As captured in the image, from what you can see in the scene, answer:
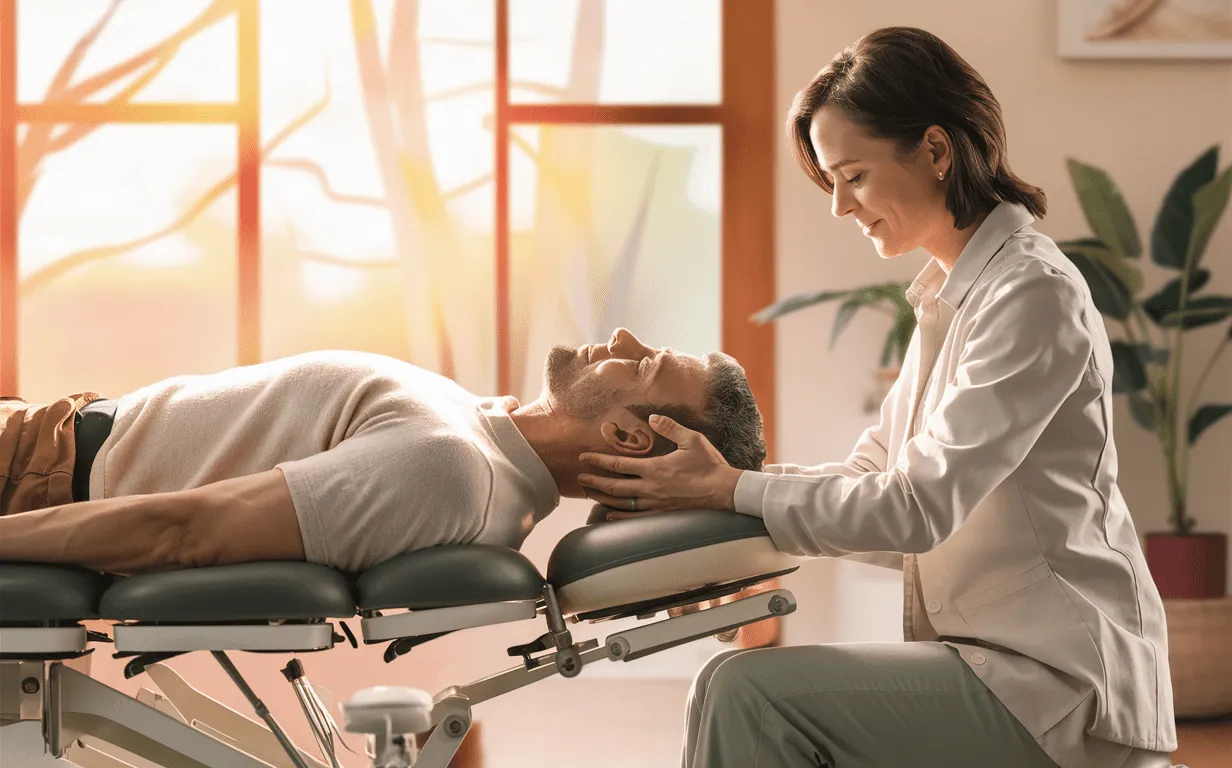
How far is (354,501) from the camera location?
1.29m

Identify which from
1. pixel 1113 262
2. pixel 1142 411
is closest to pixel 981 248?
pixel 1113 262

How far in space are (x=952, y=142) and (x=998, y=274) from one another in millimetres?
185

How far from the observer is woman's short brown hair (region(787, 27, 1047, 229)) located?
135 centimetres

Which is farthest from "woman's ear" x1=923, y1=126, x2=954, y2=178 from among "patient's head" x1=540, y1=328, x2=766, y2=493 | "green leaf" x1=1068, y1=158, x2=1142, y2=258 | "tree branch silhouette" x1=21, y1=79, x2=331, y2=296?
"tree branch silhouette" x1=21, y1=79, x2=331, y2=296

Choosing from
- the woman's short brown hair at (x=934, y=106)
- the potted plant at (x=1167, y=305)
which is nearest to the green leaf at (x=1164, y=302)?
the potted plant at (x=1167, y=305)

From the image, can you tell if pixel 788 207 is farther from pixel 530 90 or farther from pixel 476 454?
pixel 476 454

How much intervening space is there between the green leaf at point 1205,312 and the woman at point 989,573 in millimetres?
1757

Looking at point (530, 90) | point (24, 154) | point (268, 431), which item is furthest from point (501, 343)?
point (268, 431)

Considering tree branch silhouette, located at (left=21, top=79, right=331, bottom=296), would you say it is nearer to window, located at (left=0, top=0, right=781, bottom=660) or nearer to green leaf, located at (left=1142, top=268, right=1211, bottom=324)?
window, located at (left=0, top=0, right=781, bottom=660)

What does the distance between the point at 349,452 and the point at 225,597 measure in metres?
0.23

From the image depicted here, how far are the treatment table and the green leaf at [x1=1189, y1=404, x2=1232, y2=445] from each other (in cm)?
206

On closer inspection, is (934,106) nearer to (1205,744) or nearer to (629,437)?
(629,437)

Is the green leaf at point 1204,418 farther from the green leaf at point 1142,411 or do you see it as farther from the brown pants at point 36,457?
the brown pants at point 36,457

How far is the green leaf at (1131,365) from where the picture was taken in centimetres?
281
